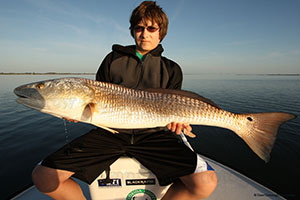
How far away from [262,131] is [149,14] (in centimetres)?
312

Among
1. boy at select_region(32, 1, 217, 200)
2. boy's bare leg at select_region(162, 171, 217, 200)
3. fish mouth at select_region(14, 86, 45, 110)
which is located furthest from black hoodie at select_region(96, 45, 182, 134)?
boy's bare leg at select_region(162, 171, 217, 200)

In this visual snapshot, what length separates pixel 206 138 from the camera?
21.9 feet

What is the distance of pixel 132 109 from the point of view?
8.06 ft

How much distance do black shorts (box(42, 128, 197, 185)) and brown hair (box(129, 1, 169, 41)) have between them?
243 cm

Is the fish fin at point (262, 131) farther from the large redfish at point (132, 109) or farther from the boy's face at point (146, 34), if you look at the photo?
the boy's face at point (146, 34)

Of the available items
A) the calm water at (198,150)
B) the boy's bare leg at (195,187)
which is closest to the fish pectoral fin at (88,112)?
the boy's bare leg at (195,187)

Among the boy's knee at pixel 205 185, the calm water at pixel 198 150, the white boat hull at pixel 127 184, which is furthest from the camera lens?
the calm water at pixel 198 150

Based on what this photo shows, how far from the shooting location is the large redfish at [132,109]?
2311 mm

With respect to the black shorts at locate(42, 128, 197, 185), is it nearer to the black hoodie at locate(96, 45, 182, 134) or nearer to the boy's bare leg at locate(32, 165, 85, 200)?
the boy's bare leg at locate(32, 165, 85, 200)

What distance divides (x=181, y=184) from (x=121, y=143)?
116 centimetres

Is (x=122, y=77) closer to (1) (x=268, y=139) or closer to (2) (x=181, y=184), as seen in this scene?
(2) (x=181, y=184)

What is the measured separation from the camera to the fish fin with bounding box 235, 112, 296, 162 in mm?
Result: 2334

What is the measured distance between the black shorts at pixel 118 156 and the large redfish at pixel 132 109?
32 cm

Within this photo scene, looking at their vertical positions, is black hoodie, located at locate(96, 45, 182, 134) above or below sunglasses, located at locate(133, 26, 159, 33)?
below
